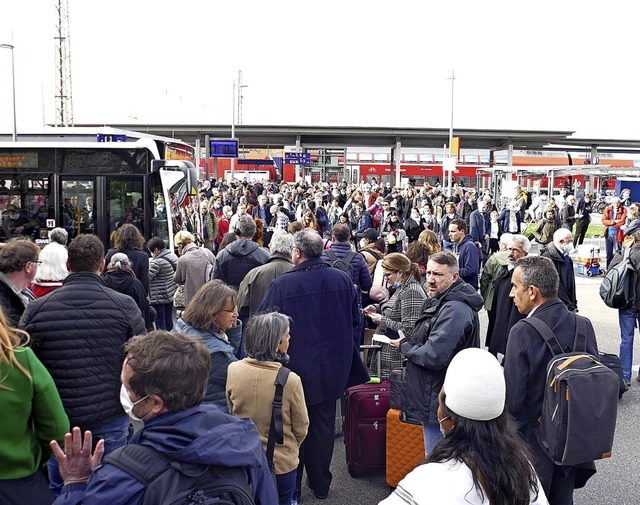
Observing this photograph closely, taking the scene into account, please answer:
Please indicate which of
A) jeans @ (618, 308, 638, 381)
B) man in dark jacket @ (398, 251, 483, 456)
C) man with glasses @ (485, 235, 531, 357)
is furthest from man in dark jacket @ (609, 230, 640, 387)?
man in dark jacket @ (398, 251, 483, 456)

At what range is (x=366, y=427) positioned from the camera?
17.6 feet

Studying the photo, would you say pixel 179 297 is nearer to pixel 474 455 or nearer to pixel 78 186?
pixel 78 186

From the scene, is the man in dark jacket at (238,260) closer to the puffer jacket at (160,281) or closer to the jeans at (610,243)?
the puffer jacket at (160,281)

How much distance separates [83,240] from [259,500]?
2689mm

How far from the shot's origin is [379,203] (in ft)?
73.5

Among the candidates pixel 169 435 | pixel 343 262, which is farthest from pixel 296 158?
pixel 169 435

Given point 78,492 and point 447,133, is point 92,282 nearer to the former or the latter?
point 78,492

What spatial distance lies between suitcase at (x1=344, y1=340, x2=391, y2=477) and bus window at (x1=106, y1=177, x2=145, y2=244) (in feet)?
23.4

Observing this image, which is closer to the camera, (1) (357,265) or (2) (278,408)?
(2) (278,408)

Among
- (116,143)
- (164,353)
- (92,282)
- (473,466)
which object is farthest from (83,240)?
(116,143)

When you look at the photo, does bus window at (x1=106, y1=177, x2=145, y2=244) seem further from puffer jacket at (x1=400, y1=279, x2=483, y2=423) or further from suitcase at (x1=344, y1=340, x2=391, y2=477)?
puffer jacket at (x1=400, y1=279, x2=483, y2=423)

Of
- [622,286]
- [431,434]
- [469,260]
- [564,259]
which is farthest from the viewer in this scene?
[469,260]

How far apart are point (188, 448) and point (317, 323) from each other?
2.91 m

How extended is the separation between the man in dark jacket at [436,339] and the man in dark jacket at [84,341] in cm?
190
